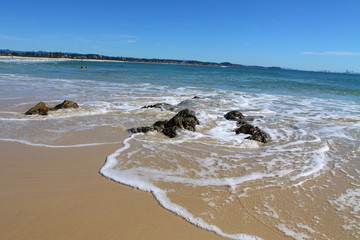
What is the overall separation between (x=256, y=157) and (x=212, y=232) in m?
3.02

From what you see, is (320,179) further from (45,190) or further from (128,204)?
(45,190)

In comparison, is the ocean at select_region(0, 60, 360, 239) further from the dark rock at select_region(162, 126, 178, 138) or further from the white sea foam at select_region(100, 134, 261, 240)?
the dark rock at select_region(162, 126, 178, 138)

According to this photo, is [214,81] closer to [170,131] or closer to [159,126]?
[159,126]

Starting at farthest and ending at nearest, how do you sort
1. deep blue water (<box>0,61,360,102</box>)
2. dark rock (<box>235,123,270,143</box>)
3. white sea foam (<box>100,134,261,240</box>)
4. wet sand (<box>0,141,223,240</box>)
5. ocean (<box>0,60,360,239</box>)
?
deep blue water (<box>0,61,360,102</box>) < dark rock (<box>235,123,270,143</box>) < ocean (<box>0,60,360,239</box>) < white sea foam (<box>100,134,261,240</box>) < wet sand (<box>0,141,223,240</box>)

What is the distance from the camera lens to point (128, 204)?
3.72 m

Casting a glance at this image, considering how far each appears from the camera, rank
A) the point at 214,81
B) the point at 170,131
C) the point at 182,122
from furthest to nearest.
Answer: the point at 214,81, the point at 182,122, the point at 170,131

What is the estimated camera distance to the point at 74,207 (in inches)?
140

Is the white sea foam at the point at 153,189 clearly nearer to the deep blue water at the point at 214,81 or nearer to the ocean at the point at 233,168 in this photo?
the ocean at the point at 233,168

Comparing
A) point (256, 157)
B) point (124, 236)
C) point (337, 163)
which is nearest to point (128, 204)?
point (124, 236)

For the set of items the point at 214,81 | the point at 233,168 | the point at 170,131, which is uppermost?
the point at 214,81

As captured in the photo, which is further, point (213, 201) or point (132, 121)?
point (132, 121)

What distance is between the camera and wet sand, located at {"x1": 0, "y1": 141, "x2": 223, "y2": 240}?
3.11 m

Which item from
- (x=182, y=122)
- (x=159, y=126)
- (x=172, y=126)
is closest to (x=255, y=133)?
(x=182, y=122)

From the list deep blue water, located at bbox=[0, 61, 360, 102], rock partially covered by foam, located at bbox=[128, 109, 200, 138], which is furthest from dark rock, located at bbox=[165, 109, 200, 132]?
deep blue water, located at bbox=[0, 61, 360, 102]
